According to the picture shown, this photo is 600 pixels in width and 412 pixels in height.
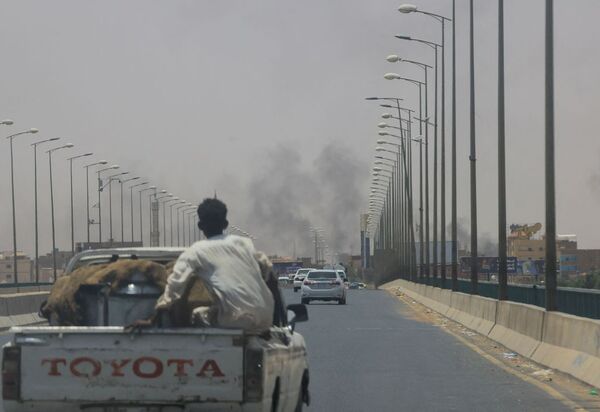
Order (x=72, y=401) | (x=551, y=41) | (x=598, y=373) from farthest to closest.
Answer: (x=551, y=41), (x=598, y=373), (x=72, y=401)

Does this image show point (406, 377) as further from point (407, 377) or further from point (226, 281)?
point (226, 281)

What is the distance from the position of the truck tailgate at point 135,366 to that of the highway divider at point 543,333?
9.98 metres

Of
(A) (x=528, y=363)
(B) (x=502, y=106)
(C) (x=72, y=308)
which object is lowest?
(A) (x=528, y=363)

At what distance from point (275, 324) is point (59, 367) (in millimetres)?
2489

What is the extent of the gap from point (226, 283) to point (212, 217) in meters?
0.80

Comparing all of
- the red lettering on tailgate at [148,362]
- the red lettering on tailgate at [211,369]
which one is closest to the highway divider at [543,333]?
the red lettering on tailgate at [211,369]

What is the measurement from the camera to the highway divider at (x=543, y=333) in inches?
839

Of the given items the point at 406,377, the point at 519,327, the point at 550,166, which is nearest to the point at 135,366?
the point at 406,377

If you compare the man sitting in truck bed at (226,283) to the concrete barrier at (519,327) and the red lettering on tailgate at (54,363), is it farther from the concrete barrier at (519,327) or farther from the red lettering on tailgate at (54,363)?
the concrete barrier at (519,327)

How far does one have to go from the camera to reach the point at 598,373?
20438 millimetres

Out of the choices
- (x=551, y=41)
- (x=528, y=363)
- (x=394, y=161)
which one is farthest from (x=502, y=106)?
(x=394, y=161)

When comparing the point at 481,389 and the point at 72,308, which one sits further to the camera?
the point at 481,389

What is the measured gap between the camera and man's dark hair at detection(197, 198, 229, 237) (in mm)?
12148

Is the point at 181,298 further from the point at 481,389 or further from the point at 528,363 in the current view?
the point at 528,363
